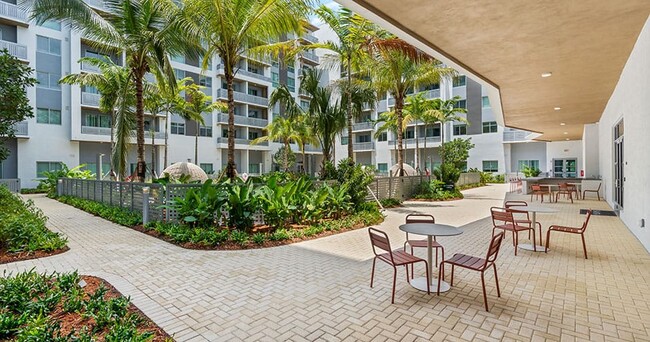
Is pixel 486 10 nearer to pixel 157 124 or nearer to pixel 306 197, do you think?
pixel 306 197

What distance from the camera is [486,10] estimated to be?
16.5ft

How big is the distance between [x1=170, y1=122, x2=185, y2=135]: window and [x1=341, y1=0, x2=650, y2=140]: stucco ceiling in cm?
2954

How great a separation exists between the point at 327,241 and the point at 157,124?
28.1 m

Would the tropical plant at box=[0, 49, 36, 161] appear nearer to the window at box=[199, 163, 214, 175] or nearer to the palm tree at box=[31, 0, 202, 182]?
the palm tree at box=[31, 0, 202, 182]

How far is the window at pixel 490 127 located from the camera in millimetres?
35156

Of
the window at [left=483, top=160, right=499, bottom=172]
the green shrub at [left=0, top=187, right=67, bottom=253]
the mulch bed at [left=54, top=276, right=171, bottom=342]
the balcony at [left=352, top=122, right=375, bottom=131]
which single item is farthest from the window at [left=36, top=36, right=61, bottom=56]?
the window at [left=483, top=160, right=499, bottom=172]

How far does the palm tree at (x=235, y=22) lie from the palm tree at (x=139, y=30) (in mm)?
1069

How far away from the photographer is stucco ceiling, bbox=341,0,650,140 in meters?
4.89

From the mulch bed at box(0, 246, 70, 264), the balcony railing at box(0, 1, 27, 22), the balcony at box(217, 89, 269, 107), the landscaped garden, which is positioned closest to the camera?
the landscaped garden

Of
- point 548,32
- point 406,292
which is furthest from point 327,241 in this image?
point 548,32

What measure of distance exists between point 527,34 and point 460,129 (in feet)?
111

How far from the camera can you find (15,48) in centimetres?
2233

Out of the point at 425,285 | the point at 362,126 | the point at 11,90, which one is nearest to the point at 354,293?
the point at 425,285

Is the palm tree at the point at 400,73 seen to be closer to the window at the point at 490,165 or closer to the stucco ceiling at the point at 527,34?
the stucco ceiling at the point at 527,34
